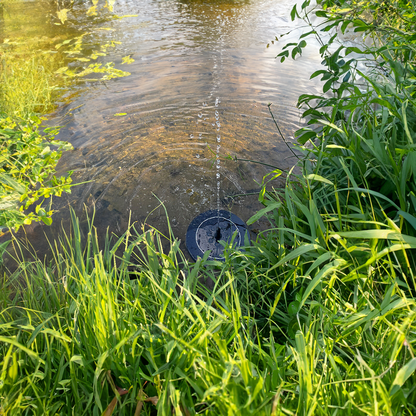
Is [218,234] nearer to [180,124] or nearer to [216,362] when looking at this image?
[216,362]

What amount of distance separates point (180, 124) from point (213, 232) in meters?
1.96

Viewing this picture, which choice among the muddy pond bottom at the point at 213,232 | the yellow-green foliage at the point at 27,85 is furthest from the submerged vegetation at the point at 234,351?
the yellow-green foliage at the point at 27,85

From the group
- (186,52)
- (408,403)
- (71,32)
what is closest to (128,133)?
(186,52)

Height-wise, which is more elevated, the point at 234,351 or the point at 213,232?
the point at 234,351

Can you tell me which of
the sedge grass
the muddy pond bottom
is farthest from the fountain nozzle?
the sedge grass

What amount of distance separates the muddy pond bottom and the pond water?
0.39ft

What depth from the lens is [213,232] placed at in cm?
272

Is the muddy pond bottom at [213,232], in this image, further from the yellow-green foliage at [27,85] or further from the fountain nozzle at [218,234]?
the yellow-green foliage at [27,85]

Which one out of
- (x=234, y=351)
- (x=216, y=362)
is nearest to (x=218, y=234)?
(x=234, y=351)

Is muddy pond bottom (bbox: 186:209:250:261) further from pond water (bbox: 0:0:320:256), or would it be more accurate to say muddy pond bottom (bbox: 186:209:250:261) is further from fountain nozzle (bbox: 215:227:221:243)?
pond water (bbox: 0:0:320:256)

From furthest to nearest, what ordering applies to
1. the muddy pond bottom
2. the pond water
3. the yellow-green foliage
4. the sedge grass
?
the yellow-green foliage → the pond water → the muddy pond bottom → the sedge grass

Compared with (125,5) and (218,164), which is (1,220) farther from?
(125,5)

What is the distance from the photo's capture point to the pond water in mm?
3082

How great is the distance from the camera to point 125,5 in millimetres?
8234
